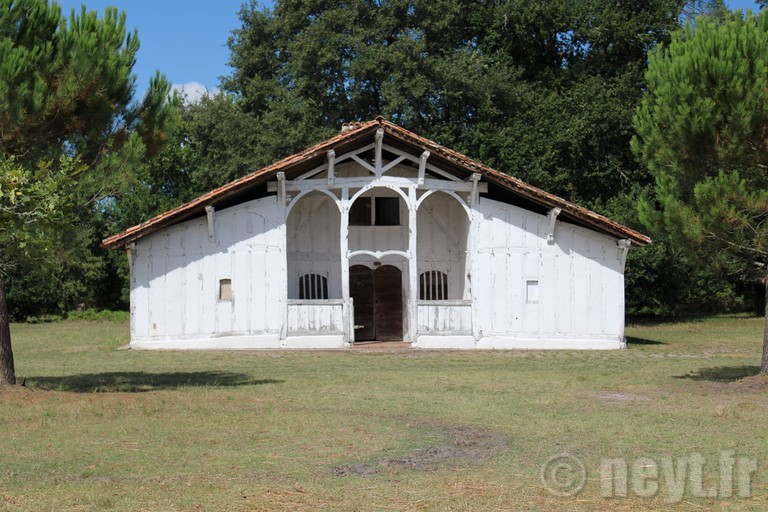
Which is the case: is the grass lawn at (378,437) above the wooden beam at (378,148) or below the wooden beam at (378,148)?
below

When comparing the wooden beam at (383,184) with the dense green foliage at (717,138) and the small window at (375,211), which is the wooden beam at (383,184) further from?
the dense green foliage at (717,138)

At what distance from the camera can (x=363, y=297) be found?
1187 inches

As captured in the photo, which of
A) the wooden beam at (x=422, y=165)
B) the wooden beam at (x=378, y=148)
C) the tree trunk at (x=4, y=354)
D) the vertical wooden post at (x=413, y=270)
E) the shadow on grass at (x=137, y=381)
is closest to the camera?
the tree trunk at (x=4, y=354)

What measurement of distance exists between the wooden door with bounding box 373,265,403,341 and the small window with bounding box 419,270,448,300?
678 mm

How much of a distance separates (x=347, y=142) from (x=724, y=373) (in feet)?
37.8

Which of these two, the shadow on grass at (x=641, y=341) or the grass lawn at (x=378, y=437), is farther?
the shadow on grass at (x=641, y=341)

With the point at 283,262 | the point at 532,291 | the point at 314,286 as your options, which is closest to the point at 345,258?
the point at 283,262

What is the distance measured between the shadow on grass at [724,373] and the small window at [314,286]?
1209cm

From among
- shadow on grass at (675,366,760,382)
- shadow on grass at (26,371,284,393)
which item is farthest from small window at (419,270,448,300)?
shadow on grass at (26,371,284,393)

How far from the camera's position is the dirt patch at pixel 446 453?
33.9 feet

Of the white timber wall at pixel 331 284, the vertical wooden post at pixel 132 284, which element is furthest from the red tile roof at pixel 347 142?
the white timber wall at pixel 331 284

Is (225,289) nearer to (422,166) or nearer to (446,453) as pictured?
(422,166)

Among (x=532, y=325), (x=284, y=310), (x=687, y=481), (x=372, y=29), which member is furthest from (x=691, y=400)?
(x=372, y=29)

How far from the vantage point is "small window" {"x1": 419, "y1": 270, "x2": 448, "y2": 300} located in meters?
29.9
